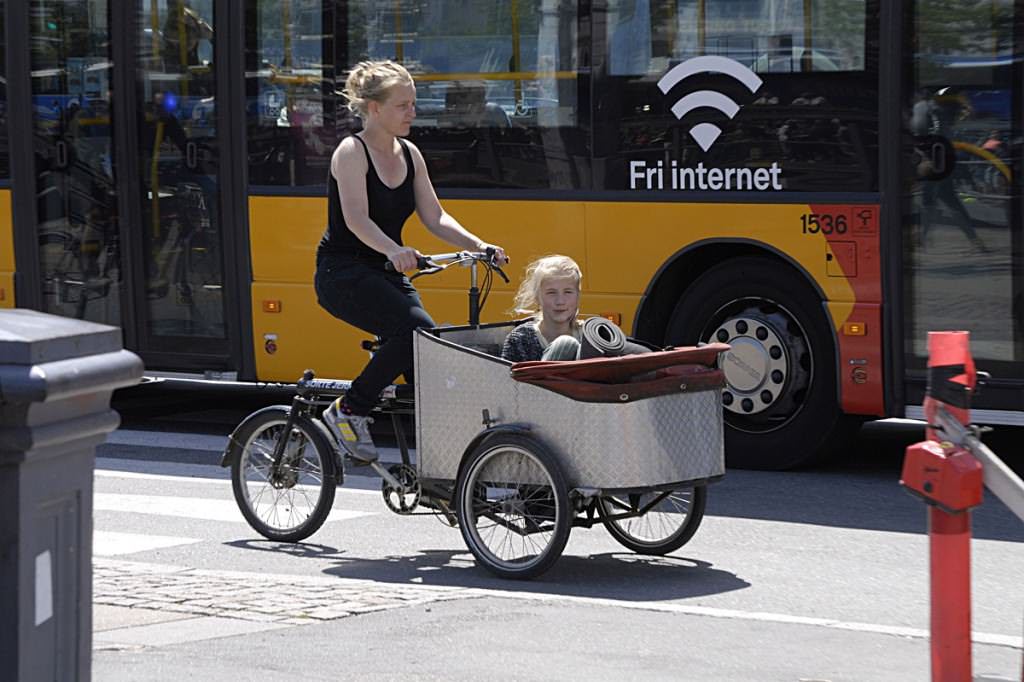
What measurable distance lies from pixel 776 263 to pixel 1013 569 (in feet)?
9.93

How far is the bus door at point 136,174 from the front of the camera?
11.9 m

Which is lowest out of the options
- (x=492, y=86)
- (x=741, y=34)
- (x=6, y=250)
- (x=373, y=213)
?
(x=6, y=250)

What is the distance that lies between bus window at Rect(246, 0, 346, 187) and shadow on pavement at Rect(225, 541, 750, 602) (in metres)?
3.90

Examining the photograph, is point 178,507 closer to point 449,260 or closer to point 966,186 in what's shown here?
point 449,260

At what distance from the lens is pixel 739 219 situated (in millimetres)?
10156

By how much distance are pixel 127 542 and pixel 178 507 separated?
949mm

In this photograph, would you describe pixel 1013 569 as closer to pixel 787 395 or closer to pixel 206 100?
pixel 787 395

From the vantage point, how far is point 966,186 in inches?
379

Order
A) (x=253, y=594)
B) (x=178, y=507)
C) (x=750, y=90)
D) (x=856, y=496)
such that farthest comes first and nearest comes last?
1. (x=750, y=90)
2. (x=856, y=496)
3. (x=178, y=507)
4. (x=253, y=594)

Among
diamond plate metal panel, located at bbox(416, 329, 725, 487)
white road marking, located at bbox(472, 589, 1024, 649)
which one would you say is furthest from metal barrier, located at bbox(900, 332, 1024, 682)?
diamond plate metal panel, located at bbox(416, 329, 725, 487)

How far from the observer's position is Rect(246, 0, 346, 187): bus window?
11.4 meters

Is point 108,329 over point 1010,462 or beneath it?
over

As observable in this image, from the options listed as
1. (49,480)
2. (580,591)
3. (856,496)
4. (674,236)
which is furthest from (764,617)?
→ (674,236)

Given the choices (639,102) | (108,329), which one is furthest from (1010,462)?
(108,329)
